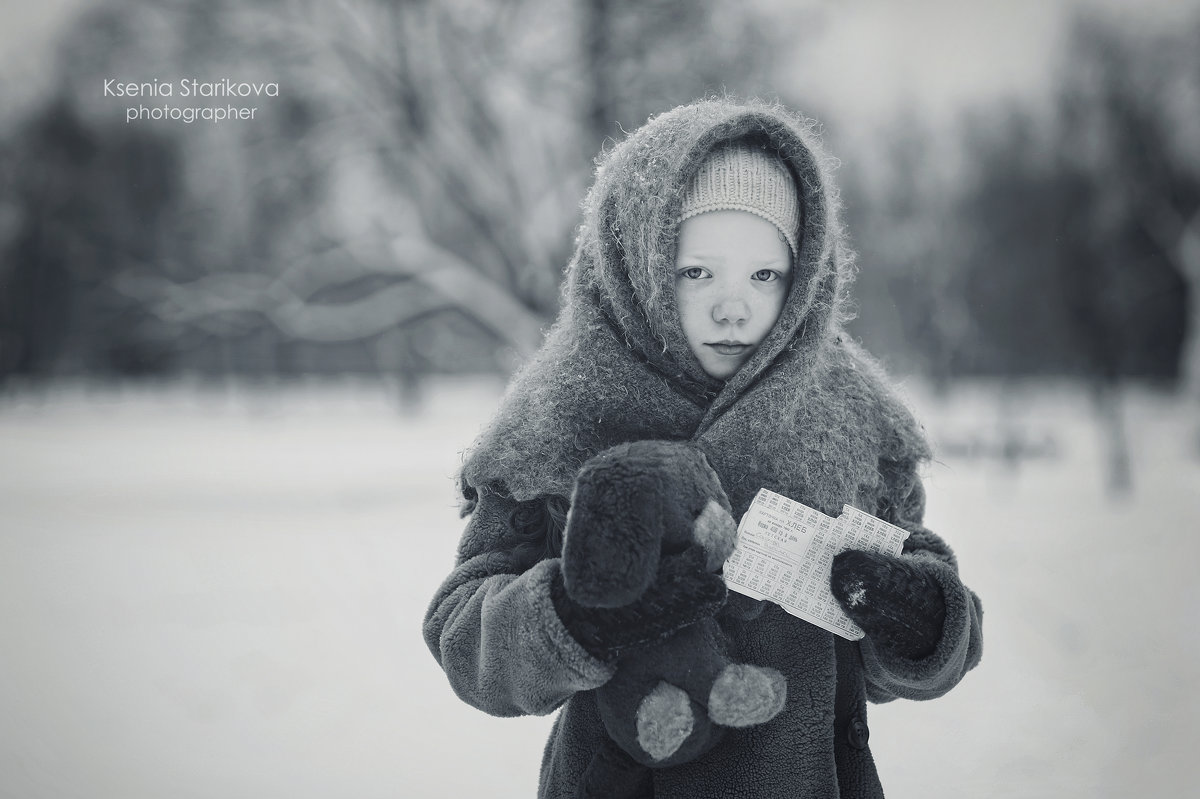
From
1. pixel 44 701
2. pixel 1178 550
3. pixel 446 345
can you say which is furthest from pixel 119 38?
pixel 446 345

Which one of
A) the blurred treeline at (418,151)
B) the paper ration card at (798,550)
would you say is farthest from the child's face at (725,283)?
the blurred treeline at (418,151)

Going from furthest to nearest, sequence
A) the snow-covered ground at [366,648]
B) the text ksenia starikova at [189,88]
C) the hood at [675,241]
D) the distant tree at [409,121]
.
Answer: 1. the distant tree at [409,121]
2. the text ksenia starikova at [189,88]
3. the snow-covered ground at [366,648]
4. the hood at [675,241]

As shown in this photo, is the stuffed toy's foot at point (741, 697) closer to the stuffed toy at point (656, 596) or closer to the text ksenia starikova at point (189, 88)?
the stuffed toy at point (656, 596)

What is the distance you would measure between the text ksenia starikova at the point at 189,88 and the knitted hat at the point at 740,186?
8.16 metres

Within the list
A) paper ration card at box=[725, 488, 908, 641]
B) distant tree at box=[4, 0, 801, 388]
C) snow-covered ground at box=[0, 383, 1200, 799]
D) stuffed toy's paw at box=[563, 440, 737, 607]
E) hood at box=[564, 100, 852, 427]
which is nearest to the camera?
stuffed toy's paw at box=[563, 440, 737, 607]

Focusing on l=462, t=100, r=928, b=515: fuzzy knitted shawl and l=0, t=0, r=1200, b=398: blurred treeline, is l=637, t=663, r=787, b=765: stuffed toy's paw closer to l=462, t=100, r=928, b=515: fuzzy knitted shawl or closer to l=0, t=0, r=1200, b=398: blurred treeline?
l=462, t=100, r=928, b=515: fuzzy knitted shawl

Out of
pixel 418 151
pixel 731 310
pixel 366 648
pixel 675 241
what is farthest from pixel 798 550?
pixel 418 151

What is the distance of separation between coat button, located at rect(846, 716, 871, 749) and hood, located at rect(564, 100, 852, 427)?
509mm

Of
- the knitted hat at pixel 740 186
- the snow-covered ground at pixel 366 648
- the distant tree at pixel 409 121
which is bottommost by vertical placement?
the snow-covered ground at pixel 366 648

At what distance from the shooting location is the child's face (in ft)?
4.14

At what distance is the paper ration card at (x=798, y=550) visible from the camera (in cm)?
112

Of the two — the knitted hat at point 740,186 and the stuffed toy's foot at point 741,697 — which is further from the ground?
the knitted hat at point 740,186

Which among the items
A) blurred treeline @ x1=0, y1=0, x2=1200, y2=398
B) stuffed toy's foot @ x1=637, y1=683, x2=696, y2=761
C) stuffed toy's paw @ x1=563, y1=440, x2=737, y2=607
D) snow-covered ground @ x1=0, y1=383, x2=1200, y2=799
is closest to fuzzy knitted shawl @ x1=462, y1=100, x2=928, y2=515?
stuffed toy's paw @ x1=563, y1=440, x2=737, y2=607

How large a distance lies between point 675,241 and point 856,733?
767 mm
